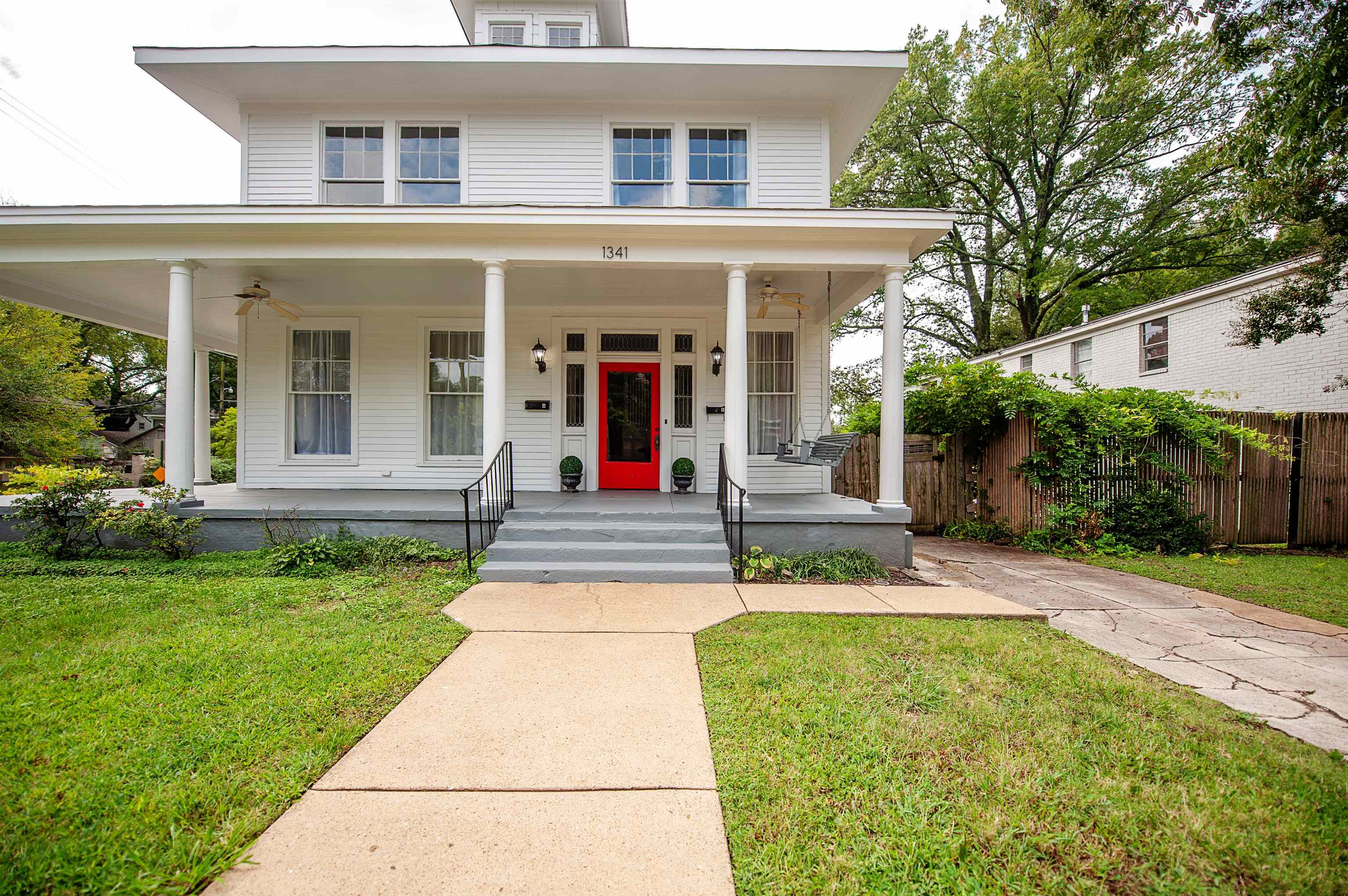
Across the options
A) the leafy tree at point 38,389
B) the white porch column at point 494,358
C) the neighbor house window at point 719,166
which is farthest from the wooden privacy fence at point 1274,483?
the leafy tree at point 38,389

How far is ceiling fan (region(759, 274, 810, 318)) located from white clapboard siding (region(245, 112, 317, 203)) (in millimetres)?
6193

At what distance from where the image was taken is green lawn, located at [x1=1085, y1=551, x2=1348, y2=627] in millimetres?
4570

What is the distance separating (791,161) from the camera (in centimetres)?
715

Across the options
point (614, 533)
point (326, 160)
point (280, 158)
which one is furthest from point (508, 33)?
point (614, 533)

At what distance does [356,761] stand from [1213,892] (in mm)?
2993

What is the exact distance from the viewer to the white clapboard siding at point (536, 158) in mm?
7188

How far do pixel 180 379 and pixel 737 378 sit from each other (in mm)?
6163

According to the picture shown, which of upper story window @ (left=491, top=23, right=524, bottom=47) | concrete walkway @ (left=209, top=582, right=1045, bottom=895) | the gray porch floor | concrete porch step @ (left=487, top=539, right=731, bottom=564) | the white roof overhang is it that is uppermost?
upper story window @ (left=491, top=23, right=524, bottom=47)

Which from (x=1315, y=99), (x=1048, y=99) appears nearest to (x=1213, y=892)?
(x=1315, y=99)

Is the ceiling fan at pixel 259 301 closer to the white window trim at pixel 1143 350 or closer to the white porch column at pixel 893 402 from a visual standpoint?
the white porch column at pixel 893 402

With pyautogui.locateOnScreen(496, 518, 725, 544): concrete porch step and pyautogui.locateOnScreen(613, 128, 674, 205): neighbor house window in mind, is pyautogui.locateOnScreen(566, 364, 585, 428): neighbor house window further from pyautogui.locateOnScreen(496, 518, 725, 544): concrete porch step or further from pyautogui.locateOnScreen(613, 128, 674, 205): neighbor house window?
pyautogui.locateOnScreen(496, 518, 725, 544): concrete porch step

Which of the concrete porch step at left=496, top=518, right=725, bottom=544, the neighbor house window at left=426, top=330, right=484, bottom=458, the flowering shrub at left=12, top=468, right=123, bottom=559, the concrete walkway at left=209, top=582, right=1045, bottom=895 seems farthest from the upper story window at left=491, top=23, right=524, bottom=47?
the concrete walkway at left=209, top=582, right=1045, bottom=895

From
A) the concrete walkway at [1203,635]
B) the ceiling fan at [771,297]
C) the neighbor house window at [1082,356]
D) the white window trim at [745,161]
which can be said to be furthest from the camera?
the neighbor house window at [1082,356]

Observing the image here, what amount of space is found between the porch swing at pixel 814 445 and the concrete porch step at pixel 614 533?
1505mm
